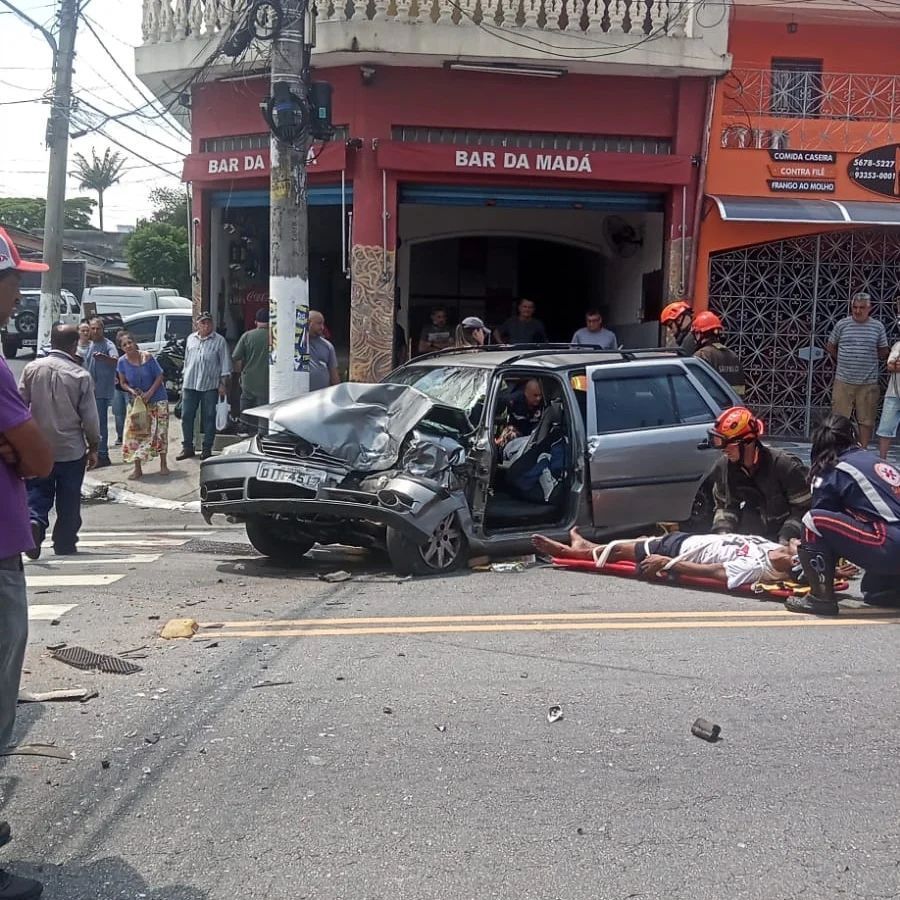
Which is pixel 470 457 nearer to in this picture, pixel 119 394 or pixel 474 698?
pixel 474 698

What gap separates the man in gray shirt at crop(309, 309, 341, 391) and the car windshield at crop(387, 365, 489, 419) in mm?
3066

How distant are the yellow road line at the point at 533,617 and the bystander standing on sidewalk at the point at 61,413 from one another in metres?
2.84

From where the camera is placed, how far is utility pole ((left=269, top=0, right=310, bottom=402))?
1031 centimetres

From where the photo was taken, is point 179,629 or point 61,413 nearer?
point 179,629

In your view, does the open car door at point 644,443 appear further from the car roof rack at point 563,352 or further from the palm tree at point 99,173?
the palm tree at point 99,173

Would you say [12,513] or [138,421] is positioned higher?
[12,513]

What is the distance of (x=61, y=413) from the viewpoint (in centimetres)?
818

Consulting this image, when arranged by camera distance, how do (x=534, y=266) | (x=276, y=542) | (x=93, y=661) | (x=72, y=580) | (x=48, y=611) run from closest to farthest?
(x=93, y=661), (x=48, y=611), (x=72, y=580), (x=276, y=542), (x=534, y=266)

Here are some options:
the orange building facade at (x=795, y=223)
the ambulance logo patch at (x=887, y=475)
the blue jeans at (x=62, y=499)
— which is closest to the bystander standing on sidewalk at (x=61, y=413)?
the blue jeans at (x=62, y=499)

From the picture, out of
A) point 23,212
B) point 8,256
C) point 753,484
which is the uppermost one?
point 23,212

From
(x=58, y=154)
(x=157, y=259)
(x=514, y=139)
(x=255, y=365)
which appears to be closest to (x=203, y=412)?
(x=255, y=365)

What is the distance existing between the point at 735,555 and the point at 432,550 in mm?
1976

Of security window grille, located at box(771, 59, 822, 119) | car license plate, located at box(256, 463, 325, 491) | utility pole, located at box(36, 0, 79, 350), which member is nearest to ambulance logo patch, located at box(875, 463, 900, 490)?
car license plate, located at box(256, 463, 325, 491)

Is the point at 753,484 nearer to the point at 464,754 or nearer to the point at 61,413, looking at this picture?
the point at 464,754
